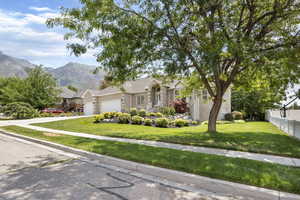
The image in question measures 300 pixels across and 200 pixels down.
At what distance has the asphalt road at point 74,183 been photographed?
3588mm

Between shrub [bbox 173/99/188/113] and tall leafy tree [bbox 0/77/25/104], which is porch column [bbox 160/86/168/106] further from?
tall leafy tree [bbox 0/77/25/104]

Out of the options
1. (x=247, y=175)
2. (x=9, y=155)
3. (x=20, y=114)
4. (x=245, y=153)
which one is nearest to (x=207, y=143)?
(x=245, y=153)

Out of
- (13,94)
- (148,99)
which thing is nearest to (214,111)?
(148,99)

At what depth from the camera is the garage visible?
27.1m

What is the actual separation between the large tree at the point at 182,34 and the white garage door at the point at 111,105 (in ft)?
60.3

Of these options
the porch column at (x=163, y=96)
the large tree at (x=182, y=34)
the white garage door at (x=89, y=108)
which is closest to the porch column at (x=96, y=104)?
the white garage door at (x=89, y=108)

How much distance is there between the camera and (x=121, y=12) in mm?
7770

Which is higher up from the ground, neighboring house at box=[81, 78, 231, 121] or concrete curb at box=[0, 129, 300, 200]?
neighboring house at box=[81, 78, 231, 121]

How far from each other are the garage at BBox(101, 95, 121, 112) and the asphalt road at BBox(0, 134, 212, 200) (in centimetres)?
2111

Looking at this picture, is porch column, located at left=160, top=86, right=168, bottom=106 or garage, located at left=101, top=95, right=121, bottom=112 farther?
garage, located at left=101, top=95, right=121, bottom=112

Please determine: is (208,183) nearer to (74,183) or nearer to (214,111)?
(74,183)

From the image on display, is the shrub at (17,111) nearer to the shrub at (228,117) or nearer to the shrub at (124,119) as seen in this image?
the shrub at (124,119)

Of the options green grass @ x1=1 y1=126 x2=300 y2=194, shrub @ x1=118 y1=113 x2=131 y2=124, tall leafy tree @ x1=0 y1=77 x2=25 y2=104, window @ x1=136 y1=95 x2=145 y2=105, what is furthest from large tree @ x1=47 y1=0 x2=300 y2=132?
tall leafy tree @ x1=0 y1=77 x2=25 y2=104

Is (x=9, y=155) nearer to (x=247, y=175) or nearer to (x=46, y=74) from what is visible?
(x=247, y=175)
